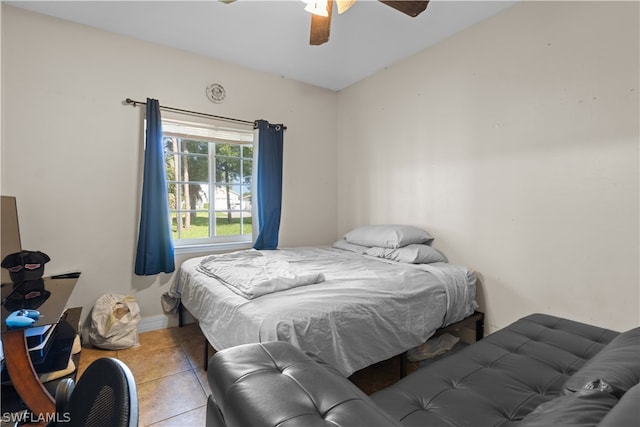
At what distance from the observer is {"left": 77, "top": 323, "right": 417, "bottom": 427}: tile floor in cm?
170

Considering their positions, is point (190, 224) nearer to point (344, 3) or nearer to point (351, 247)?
point (351, 247)

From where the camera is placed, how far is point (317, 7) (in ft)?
5.57

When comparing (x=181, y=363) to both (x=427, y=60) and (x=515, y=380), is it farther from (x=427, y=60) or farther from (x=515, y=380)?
(x=427, y=60)

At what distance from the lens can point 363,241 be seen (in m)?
3.06

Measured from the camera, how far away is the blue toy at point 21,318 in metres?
1.32

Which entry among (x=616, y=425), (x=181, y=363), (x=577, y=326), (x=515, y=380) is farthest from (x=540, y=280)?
(x=181, y=363)

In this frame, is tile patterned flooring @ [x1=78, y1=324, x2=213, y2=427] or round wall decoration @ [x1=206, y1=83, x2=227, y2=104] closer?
tile patterned flooring @ [x1=78, y1=324, x2=213, y2=427]

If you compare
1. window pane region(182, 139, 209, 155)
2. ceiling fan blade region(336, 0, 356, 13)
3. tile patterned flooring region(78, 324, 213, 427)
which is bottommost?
tile patterned flooring region(78, 324, 213, 427)

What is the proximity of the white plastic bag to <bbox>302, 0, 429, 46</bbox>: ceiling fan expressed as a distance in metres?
2.50

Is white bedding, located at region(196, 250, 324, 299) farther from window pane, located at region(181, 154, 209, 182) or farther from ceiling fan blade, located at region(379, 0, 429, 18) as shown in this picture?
ceiling fan blade, located at region(379, 0, 429, 18)

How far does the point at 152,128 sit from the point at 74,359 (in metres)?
1.84

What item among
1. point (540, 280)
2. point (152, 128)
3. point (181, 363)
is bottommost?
point (181, 363)

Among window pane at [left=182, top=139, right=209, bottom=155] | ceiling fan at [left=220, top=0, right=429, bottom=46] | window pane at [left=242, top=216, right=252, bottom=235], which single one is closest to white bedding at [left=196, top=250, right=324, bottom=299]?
window pane at [left=242, top=216, right=252, bottom=235]

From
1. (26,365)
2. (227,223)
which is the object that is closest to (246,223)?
(227,223)
